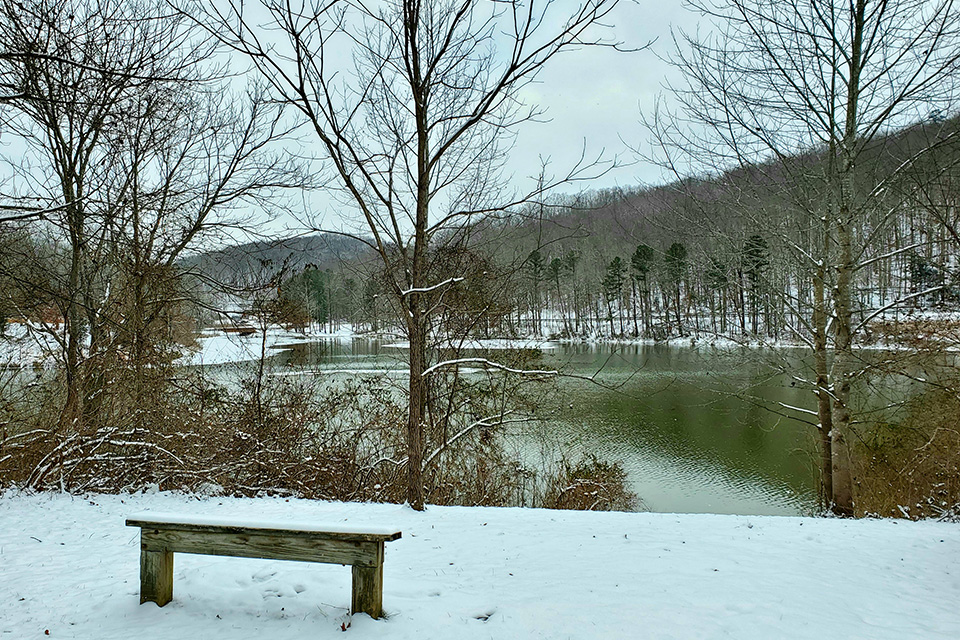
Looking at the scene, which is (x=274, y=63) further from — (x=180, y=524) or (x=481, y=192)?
(x=180, y=524)

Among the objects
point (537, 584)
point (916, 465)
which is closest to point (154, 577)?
point (537, 584)

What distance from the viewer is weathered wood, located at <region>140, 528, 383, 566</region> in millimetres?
3293

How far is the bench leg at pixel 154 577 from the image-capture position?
357 centimetres

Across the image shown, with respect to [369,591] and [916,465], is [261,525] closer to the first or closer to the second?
[369,591]

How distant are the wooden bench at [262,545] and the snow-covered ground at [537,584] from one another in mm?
137

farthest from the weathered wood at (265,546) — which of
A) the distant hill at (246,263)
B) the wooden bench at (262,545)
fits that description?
the distant hill at (246,263)

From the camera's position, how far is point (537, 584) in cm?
417

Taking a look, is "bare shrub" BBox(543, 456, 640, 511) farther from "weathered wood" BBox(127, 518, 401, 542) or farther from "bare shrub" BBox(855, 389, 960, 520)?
"weathered wood" BBox(127, 518, 401, 542)

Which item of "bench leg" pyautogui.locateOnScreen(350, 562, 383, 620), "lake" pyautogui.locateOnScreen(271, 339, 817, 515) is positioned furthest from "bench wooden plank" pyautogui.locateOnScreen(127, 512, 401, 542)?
"lake" pyautogui.locateOnScreen(271, 339, 817, 515)

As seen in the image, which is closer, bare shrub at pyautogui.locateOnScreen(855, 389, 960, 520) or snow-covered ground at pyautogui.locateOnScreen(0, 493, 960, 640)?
snow-covered ground at pyautogui.locateOnScreen(0, 493, 960, 640)

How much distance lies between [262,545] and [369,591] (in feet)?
2.24

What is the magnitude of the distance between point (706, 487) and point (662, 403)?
7.00m

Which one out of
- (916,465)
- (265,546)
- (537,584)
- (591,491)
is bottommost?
(591,491)

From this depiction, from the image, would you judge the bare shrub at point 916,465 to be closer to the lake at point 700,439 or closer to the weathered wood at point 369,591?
the lake at point 700,439
